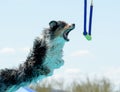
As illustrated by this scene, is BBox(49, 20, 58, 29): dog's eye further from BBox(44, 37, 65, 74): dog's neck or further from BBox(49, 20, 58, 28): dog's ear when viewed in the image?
BBox(44, 37, 65, 74): dog's neck

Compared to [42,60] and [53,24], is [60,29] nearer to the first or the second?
[53,24]

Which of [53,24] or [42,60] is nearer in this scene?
[42,60]

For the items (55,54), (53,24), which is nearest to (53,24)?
(53,24)

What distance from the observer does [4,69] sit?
4.64 metres

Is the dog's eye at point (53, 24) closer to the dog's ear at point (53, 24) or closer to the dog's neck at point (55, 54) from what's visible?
the dog's ear at point (53, 24)

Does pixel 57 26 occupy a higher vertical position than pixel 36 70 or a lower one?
higher

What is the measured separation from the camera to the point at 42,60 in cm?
431

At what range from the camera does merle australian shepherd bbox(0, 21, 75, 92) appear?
4.33 metres

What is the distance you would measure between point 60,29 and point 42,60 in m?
0.38

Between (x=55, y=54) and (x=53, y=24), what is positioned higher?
(x=53, y=24)

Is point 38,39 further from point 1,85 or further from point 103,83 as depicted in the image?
point 103,83

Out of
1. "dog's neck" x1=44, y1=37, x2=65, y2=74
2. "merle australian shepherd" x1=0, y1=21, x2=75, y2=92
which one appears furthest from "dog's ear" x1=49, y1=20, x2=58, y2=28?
"dog's neck" x1=44, y1=37, x2=65, y2=74

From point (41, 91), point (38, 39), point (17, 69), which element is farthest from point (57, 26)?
point (41, 91)

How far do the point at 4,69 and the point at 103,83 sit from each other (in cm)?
3022
